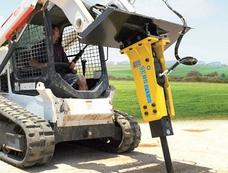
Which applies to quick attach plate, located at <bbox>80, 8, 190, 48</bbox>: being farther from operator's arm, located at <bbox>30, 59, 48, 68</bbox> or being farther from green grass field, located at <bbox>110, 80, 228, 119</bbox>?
green grass field, located at <bbox>110, 80, 228, 119</bbox>

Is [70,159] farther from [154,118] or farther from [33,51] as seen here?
[154,118]

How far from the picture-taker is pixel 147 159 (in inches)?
316

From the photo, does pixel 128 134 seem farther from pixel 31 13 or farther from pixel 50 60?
pixel 31 13

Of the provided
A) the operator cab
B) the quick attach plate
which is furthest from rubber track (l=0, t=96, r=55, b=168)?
the quick attach plate

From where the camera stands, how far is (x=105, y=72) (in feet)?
27.7

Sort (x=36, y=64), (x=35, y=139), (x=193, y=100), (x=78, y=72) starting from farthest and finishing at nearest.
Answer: (x=193, y=100) → (x=78, y=72) → (x=36, y=64) → (x=35, y=139)

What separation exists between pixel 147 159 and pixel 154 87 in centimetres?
247

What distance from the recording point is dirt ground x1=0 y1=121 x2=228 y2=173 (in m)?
7.13

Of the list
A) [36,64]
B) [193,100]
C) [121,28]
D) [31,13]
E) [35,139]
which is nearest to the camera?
[121,28]

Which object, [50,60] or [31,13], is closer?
[50,60]

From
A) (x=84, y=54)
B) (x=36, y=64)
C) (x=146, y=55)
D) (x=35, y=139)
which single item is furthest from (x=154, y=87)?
(x=84, y=54)

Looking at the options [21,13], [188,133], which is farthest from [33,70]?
[188,133]

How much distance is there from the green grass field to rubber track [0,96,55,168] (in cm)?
614

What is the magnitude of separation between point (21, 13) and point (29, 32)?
0.39 metres
